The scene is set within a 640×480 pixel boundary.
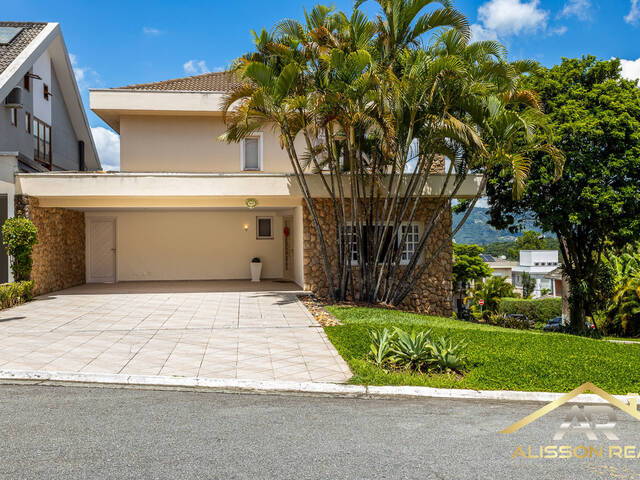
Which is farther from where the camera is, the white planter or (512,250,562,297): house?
(512,250,562,297): house

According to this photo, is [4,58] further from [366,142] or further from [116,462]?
A: [116,462]

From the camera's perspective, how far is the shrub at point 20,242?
13.9m

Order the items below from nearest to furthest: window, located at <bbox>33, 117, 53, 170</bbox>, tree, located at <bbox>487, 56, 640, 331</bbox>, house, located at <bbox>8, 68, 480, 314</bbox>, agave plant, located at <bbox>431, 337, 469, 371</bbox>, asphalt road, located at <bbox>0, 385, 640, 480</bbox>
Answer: asphalt road, located at <bbox>0, 385, 640, 480</bbox>, agave plant, located at <bbox>431, 337, 469, 371</bbox>, house, located at <bbox>8, 68, 480, 314</bbox>, tree, located at <bbox>487, 56, 640, 331</bbox>, window, located at <bbox>33, 117, 53, 170</bbox>

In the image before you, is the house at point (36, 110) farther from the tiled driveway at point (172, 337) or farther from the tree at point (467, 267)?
the tree at point (467, 267)

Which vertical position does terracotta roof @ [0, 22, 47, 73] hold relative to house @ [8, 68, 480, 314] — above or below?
above

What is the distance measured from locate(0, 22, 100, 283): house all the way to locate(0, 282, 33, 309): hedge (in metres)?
1.93

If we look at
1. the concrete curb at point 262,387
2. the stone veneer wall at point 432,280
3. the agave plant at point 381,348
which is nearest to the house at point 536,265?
the stone veneer wall at point 432,280

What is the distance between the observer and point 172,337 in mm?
9430

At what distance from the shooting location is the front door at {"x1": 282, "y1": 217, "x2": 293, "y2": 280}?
20281 millimetres

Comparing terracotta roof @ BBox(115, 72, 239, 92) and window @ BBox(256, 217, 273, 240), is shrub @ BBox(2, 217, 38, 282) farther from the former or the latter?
window @ BBox(256, 217, 273, 240)

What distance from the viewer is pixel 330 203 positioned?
53.2ft

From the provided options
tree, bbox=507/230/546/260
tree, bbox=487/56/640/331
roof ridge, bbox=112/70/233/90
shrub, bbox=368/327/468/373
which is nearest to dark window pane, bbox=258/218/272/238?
roof ridge, bbox=112/70/233/90

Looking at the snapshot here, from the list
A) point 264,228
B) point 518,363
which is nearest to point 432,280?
point 264,228

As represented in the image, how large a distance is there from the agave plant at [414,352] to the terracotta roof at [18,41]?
16.5 m
